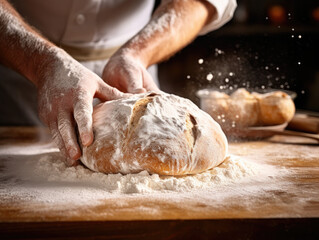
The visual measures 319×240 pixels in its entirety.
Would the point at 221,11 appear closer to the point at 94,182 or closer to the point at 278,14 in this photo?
the point at 94,182

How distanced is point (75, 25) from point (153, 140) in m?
0.96

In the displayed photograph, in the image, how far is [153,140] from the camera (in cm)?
101

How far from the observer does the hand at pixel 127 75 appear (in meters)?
1.33

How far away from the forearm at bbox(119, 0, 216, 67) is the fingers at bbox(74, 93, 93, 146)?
1.72 ft

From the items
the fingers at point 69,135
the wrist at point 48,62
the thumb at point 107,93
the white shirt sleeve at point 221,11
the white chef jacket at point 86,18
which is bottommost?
the fingers at point 69,135

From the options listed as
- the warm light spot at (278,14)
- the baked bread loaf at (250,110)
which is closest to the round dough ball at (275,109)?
the baked bread loaf at (250,110)

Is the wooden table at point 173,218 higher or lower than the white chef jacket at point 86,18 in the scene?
lower

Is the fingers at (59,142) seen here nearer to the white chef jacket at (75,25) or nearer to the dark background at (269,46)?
the white chef jacket at (75,25)

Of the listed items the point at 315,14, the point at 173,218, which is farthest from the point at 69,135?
the point at 315,14

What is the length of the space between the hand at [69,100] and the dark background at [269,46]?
5.25 ft

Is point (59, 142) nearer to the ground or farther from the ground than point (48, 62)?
nearer to the ground

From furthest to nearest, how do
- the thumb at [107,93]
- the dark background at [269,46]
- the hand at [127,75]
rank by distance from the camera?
the dark background at [269,46], the hand at [127,75], the thumb at [107,93]

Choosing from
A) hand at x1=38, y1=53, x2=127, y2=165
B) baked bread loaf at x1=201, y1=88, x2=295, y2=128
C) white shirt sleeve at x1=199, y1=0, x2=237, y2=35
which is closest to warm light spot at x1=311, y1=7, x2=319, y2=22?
white shirt sleeve at x1=199, y1=0, x2=237, y2=35

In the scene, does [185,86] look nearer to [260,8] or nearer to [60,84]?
[260,8]
